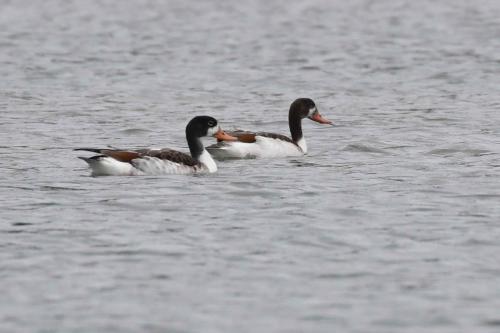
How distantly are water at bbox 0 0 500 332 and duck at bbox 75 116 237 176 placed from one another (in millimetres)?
237

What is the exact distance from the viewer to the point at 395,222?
624 inches

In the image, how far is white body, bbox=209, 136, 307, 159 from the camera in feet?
72.0

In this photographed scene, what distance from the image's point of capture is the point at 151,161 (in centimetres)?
1966

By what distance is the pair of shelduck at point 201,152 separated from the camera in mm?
19453

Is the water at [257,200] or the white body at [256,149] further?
the white body at [256,149]

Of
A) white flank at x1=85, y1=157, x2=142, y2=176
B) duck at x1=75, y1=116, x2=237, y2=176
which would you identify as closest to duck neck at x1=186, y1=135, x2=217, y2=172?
duck at x1=75, y1=116, x2=237, y2=176

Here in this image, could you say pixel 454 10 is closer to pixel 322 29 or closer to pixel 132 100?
pixel 322 29

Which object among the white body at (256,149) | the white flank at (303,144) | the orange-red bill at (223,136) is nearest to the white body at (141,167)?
the orange-red bill at (223,136)

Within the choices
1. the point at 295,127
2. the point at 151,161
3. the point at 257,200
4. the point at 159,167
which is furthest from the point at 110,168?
the point at 295,127

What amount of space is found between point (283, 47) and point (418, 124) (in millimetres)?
16407

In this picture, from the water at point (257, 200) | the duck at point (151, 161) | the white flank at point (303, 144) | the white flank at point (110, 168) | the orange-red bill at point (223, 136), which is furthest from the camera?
the white flank at point (303, 144)

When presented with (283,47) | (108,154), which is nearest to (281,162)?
(108,154)

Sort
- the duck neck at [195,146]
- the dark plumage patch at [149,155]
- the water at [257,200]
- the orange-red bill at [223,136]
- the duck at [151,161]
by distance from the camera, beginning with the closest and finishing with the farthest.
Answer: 1. the water at [257,200]
2. the duck at [151,161]
3. the dark plumage patch at [149,155]
4. the duck neck at [195,146]
5. the orange-red bill at [223,136]

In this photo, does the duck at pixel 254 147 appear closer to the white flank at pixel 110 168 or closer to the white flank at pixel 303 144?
the white flank at pixel 303 144
